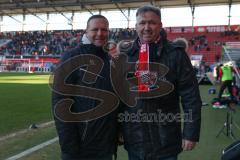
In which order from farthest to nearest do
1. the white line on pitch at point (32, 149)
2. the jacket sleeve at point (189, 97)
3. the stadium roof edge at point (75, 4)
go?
the stadium roof edge at point (75, 4)
the white line on pitch at point (32, 149)
the jacket sleeve at point (189, 97)

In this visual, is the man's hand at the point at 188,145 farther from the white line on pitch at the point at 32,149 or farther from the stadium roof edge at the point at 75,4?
the stadium roof edge at the point at 75,4

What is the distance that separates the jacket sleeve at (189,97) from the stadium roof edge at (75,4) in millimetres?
38886

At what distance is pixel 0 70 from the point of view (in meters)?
47.5

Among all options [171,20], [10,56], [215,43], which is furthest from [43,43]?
[215,43]

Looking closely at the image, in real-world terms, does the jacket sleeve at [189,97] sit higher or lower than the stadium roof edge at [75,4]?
lower

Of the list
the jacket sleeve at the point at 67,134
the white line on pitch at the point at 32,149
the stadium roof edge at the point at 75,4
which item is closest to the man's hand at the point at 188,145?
the jacket sleeve at the point at 67,134

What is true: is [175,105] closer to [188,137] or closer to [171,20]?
[188,137]

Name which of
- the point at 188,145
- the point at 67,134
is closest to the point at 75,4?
the point at 67,134

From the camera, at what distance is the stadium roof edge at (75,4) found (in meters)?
43.0

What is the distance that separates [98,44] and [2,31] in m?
58.0

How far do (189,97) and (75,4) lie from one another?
45698mm

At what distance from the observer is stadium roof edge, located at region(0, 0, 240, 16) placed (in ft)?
141

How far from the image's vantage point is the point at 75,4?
47.5 meters

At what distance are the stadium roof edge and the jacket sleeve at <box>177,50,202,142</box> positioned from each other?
128 feet
